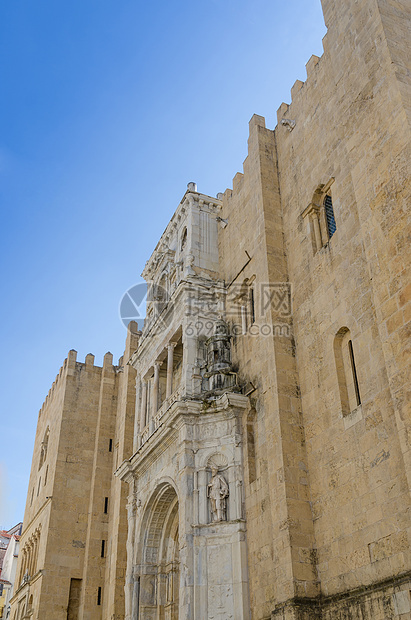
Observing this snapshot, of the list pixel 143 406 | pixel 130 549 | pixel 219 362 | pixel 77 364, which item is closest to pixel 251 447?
pixel 219 362

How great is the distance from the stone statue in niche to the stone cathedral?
49 mm

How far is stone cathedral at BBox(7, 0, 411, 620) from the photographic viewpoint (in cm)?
1191

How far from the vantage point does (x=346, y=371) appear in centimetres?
1405

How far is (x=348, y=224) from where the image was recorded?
48.4ft

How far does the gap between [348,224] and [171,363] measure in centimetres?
785

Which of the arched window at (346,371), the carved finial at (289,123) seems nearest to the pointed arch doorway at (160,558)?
the arched window at (346,371)

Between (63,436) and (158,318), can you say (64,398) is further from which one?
(158,318)

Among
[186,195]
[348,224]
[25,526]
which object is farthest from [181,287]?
[25,526]

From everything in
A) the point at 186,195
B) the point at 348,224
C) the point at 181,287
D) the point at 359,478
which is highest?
the point at 186,195

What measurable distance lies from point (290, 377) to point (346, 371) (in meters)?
2.01

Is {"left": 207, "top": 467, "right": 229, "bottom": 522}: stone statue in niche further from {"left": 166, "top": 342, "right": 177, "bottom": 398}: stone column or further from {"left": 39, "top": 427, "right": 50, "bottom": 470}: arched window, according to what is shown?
{"left": 39, "top": 427, "right": 50, "bottom": 470}: arched window

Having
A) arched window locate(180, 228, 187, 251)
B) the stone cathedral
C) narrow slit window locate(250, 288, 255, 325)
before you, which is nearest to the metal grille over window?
the stone cathedral

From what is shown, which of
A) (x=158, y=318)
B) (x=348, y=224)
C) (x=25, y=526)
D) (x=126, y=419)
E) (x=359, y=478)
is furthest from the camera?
(x=25, y=526)

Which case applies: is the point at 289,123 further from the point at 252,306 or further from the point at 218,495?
the point at 218,495
